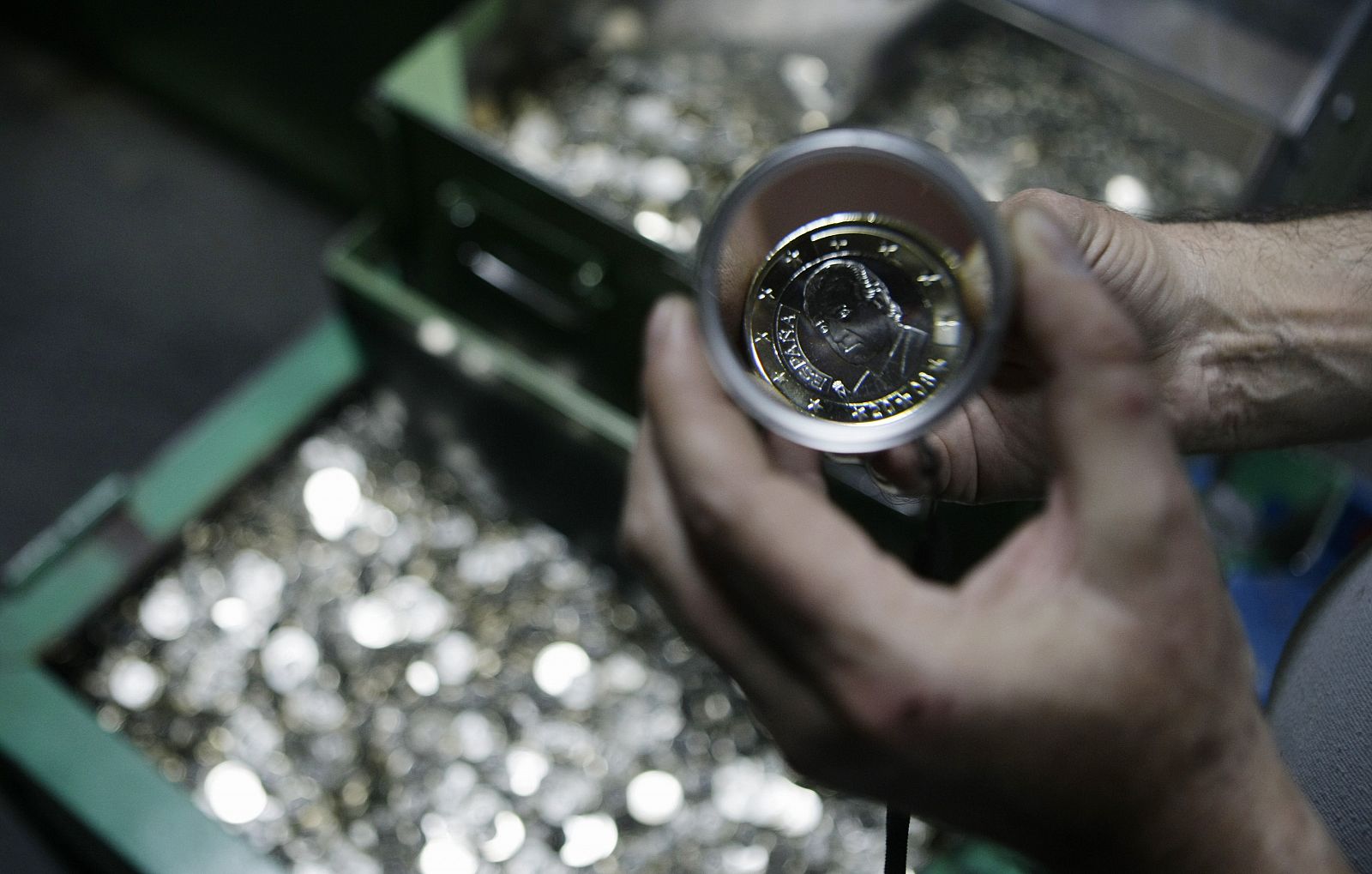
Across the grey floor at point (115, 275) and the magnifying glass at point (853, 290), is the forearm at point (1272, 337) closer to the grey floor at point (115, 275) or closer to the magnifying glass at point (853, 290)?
the magnifying glass at point (853, 290)

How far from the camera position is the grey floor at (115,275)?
1.92 meters

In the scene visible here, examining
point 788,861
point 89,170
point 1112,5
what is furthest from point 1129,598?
point 89,170

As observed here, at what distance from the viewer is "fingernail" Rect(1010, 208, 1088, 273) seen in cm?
58

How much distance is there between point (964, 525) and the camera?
4.21 ft

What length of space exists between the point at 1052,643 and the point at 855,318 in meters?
0.25

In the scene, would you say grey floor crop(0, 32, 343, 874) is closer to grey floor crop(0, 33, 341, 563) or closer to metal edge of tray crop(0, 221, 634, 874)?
grey floor crop(0, 33, 341, 563)

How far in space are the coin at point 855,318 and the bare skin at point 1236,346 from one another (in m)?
0.18

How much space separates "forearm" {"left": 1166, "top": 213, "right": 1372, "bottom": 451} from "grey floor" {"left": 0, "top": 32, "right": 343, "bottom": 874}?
156cm

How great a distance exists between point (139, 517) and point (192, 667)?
203 millimetres

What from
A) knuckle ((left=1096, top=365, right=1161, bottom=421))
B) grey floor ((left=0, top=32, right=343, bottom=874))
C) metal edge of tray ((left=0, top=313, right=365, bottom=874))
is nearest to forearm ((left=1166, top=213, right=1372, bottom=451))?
knuckle ((left=1096, top=365, right=1161, bottom=421))

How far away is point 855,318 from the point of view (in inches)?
28.1

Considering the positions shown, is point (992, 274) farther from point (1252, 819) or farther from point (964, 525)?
point (964, 525)

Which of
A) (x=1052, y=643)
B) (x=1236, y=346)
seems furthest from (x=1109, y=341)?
(x=1236, y=346)

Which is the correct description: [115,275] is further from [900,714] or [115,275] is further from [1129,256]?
[900,714]
